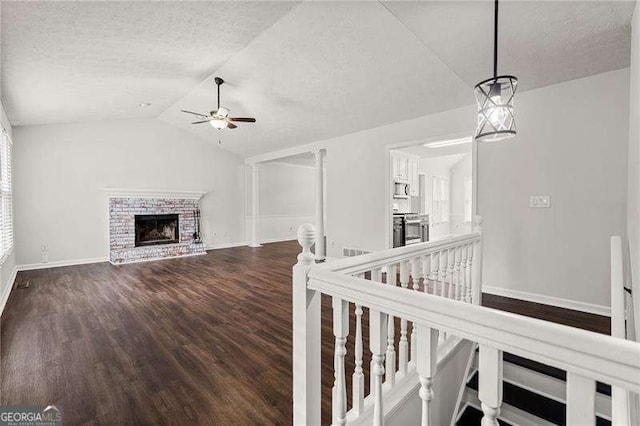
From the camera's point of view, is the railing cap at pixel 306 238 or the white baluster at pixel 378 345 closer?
the white baluster at pixel 378 345

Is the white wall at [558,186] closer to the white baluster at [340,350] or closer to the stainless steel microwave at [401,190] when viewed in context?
the stainless steel microwave at [401,190]

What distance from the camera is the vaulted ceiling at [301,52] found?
250 cm

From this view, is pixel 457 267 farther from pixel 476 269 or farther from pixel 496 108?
pixel 496 108

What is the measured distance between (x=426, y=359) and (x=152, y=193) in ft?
23.9

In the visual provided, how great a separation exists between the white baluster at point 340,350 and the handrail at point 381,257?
0.19m

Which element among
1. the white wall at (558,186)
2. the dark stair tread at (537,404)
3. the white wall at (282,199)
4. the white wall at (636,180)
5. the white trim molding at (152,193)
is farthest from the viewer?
the white wall at (282,199)

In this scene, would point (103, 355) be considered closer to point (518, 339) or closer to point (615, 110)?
point (518, 339)

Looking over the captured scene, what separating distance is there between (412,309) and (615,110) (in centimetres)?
367

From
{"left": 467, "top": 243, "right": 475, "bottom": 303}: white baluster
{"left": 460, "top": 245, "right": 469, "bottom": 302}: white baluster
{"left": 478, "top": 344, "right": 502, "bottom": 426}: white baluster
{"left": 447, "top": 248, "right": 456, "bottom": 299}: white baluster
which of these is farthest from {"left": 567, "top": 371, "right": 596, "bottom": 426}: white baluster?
{"left": 467, "top": 243, "right": 475, "bottom": 303}: white baluster

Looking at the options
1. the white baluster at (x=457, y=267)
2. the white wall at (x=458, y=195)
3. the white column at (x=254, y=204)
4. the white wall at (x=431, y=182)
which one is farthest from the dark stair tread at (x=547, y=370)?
the white wall at (x=458, y=195)

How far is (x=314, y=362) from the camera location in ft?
3.98

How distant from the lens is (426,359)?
2.83 ft

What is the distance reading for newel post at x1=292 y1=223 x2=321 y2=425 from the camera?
A: 1180 millimetres

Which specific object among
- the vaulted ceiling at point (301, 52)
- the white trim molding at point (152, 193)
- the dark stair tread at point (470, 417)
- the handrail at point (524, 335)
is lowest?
the dark stair tread at point (470, 417)
